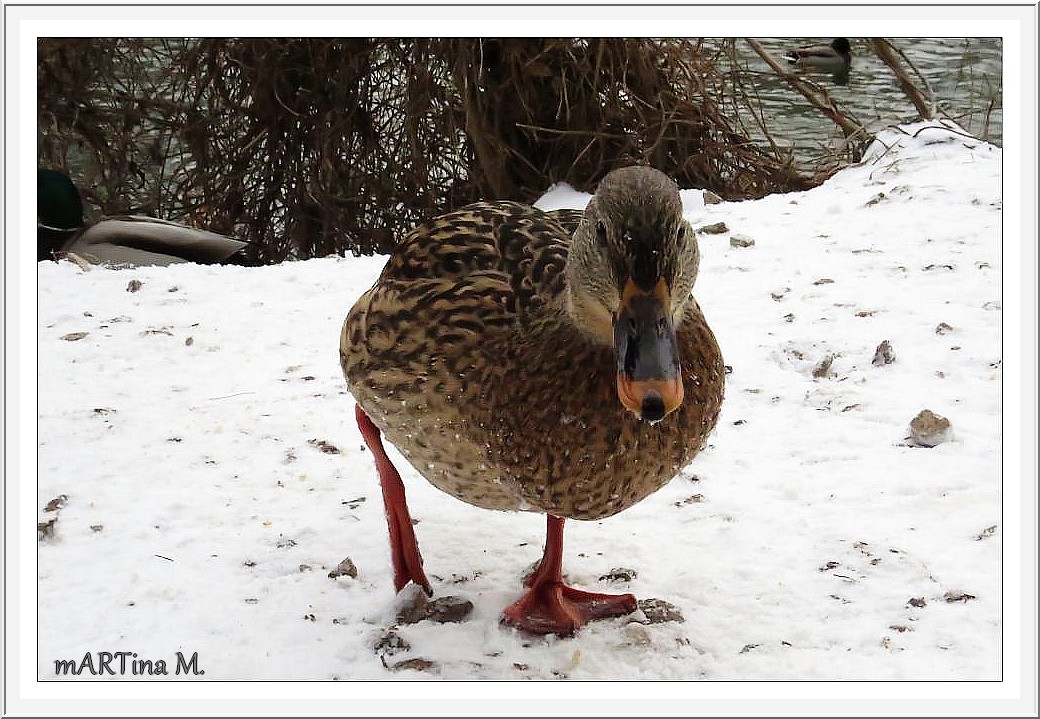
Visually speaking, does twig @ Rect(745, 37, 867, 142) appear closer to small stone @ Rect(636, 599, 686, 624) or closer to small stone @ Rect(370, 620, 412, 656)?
small stone @ Rect(636, 599, 686, 624)

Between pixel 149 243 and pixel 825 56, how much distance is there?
470 centimetres

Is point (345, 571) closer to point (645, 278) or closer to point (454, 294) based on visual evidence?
point (454, 294)

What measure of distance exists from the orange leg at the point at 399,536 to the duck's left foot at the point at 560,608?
27 cm

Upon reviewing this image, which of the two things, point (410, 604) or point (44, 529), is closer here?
point (410, 604)

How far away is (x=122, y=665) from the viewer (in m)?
2.54

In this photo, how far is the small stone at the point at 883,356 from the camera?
3.90 m

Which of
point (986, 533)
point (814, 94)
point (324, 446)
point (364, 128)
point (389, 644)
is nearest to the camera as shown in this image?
point (389, 644)

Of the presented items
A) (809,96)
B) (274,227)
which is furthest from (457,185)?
(809,96)

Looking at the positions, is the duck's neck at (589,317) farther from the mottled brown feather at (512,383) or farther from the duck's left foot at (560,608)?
the duck's left foot at (560,608)

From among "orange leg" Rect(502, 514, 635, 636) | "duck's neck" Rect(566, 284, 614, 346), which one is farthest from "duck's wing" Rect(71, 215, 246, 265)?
"duck's neck" Rect(566, 284, 614, 346)

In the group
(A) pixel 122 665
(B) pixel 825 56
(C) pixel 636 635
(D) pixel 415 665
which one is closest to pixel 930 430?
(C) pixel 636 635

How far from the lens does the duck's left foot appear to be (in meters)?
2.67

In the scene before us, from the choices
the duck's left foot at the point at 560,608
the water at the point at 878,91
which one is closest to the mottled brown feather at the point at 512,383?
the duck's left foot at the point at 560,608

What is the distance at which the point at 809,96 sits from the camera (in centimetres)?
739
